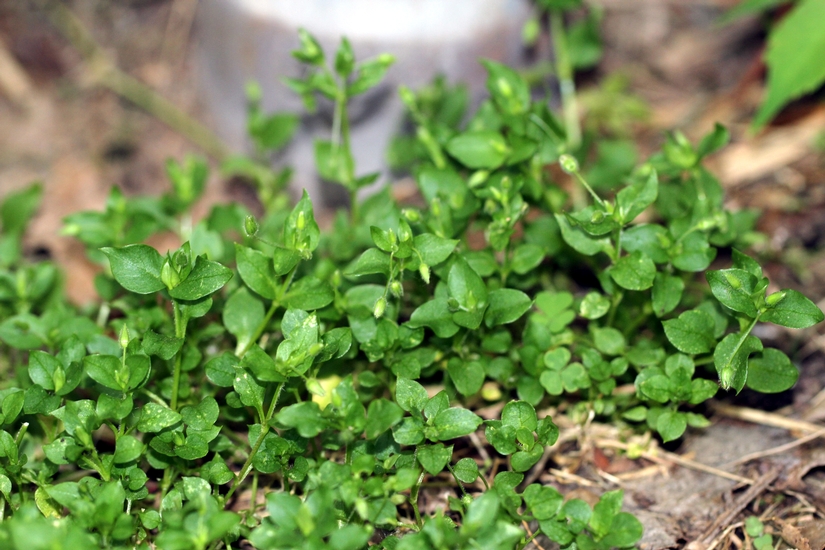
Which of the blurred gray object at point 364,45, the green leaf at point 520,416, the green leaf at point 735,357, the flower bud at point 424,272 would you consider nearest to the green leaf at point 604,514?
the green leaf at point 520,416

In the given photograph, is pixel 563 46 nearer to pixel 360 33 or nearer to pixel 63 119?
pixel 360 33

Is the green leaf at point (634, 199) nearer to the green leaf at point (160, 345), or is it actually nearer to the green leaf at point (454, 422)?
the green leaf at point (454, 422)

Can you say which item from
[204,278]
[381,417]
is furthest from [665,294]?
[204,278]

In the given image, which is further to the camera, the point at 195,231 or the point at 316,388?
the point at 195,231

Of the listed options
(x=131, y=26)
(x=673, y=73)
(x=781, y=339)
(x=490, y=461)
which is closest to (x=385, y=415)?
(x=490, y=461)

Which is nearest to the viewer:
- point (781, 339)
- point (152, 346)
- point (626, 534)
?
point (626, 534)

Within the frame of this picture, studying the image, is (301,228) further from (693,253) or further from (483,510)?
(693,253)
